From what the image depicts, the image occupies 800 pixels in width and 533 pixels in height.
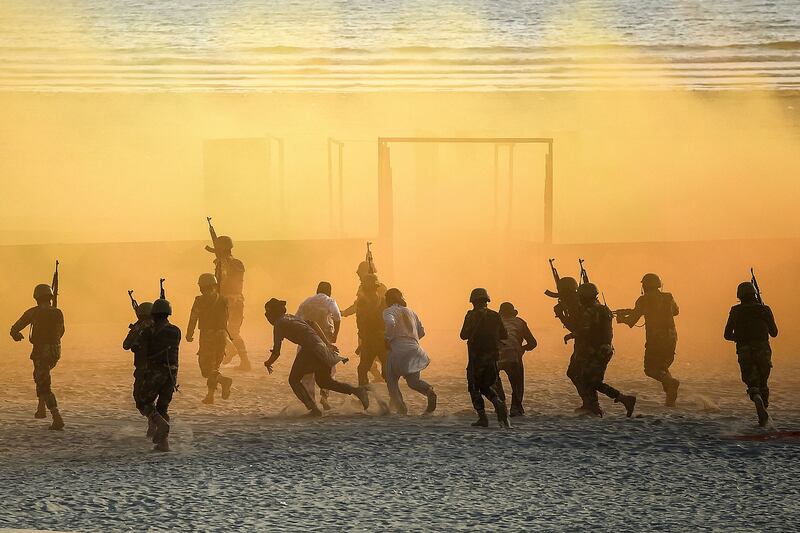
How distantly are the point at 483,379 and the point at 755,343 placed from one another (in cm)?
252

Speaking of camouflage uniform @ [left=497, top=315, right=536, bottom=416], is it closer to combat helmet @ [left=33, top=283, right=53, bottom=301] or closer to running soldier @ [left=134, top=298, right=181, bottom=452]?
running soldier @ [left=134, top=298, right=181, bottom=452]

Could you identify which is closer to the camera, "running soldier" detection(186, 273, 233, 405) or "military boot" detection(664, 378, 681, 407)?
"military boot" detection(664, 378, 681, 407)

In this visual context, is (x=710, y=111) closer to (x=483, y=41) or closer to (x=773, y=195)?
(x=773, y=195)

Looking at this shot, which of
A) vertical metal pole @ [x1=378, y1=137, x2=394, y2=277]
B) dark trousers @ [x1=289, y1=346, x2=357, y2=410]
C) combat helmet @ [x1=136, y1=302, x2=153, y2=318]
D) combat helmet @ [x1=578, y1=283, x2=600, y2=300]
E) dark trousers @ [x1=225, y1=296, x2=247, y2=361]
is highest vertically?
vertical metal pole @ [x1=378, y1=137, x2=394, y2=277]

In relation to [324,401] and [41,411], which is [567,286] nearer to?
[324,401]

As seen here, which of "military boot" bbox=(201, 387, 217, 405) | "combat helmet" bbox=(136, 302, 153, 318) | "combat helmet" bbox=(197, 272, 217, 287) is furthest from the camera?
"military boot" bbox=(201, 387, 217, 405)

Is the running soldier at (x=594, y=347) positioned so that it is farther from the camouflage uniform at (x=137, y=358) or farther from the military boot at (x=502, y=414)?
the camouflage uniform at (x=137, y=358)

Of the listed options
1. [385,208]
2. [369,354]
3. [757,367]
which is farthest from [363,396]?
[385,208]

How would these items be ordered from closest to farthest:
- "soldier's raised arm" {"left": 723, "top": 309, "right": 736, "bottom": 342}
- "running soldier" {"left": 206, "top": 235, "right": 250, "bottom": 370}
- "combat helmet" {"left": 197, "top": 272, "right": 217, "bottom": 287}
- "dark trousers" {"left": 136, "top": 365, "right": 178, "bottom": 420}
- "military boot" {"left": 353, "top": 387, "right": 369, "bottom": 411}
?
"dark trousers" {"left": 136, "top": 365, "right": 178, "bottom": 420} → "soldier's raised arm" {"left": 723, "top": 309, "right": 736, "bottom": 342} → "military boot" {"left": 353, "top": 387, "right": 369, "bottom": 411} → "combat helmet" {"left": 197, "top": 272, "right": 217, "bottom": 287} → "running soldier" {"left": 206, "top": 235, "right": 250, "bottom": 370}

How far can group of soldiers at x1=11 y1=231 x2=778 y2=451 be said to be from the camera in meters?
10.3

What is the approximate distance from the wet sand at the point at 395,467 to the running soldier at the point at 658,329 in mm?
399

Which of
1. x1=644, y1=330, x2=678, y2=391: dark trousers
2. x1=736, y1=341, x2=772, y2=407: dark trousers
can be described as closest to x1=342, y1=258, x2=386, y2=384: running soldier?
x1=644, y1=330, x2=678, y2=391: dark trousers

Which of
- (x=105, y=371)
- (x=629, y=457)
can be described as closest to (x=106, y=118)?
(x=105, y=371)

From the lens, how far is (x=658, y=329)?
12352 millimetres
